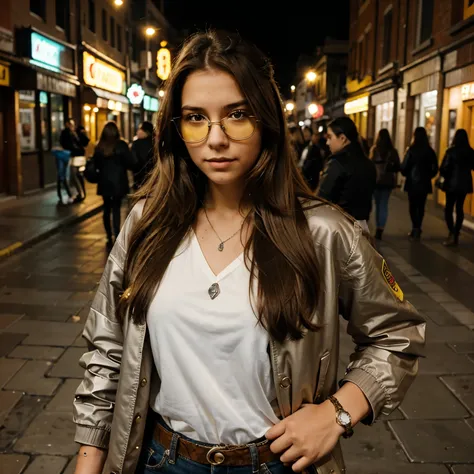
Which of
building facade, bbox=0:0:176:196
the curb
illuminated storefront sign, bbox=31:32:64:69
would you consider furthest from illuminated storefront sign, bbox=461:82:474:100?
illuminated storefront sign, bbox=31:32:64:69

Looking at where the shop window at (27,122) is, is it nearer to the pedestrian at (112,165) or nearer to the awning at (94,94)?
the awning at (94,94)

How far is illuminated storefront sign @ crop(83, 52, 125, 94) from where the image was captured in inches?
886

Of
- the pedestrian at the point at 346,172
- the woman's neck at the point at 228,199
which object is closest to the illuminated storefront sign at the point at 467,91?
the pedestrian at the point at 346,172

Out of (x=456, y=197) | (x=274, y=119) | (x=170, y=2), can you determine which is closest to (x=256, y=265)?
(x=274, y=119)

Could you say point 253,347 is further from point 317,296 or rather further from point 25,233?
point 25,233

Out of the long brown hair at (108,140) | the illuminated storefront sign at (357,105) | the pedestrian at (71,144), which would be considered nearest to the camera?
the long brown hair at (108,140)

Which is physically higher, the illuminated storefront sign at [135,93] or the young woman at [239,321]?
the illuminated storefront sign at [135,93]

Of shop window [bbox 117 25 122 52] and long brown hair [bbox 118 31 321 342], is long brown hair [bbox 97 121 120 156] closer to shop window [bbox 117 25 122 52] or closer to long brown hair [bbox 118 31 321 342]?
long brown hair [bbox 118 31 321 342]

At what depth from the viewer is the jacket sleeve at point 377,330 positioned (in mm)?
1607

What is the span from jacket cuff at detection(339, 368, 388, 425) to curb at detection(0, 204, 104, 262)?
817 cm

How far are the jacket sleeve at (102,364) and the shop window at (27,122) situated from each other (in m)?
15.0

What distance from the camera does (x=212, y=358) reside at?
1586 mm

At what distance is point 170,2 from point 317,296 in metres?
54.1

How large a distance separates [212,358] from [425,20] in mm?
17834
